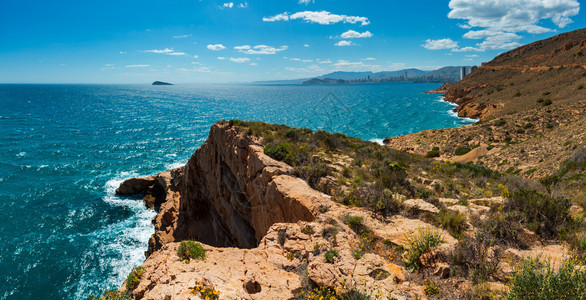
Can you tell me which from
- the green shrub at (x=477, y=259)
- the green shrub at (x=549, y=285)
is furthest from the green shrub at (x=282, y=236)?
the green shrub at (x=549, y=285)

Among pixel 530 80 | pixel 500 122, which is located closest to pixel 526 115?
pixel 500 122

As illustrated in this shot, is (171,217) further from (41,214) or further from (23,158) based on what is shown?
(23,158)

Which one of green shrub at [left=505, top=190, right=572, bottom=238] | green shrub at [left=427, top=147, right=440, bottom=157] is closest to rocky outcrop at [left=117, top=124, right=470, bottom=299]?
green shrub at [left=505, top=190, right=572, bottom=238]

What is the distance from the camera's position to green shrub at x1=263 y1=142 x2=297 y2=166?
14570 millimetres

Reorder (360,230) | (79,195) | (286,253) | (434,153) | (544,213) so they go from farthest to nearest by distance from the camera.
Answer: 1. (434,153)
2. (79,195)
3. (360,230)
4. (544,213)
5. (286,253)

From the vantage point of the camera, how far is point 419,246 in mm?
6883

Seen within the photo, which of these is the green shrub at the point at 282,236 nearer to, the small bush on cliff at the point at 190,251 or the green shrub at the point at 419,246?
the small bush on cliff at the point at 190,251

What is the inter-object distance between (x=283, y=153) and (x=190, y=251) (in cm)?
836

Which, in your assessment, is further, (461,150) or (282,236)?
(461,150)

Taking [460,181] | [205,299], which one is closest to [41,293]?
[205,299]

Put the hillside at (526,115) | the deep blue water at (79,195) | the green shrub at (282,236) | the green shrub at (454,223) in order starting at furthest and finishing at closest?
the hillside at (526,115) < the deep blue water at (79,195) < the green shrub at (282,236) < the green shrub at (454,223)

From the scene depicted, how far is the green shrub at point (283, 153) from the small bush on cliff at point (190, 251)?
762cm

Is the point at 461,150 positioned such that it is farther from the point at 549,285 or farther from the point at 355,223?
the point at 549,285

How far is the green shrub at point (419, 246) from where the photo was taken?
663cm
